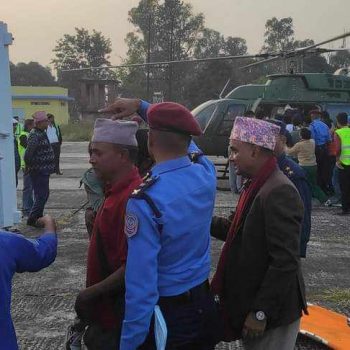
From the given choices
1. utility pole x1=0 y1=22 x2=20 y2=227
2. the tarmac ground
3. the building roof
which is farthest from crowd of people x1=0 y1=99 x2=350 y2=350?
the building roof

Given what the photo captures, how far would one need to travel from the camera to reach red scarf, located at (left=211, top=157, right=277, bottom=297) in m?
2.74

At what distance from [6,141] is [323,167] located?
23.5ft

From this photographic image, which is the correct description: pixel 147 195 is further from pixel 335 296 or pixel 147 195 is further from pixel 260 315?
pixel 335 296

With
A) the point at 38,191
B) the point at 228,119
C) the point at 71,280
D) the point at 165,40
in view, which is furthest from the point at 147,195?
the point at 165,40

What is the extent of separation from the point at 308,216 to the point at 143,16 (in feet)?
213

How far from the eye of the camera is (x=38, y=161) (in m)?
8.65

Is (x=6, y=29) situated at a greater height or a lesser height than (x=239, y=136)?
greater

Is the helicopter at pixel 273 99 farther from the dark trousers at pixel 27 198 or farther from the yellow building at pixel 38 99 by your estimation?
the yellow building at pixel 38 99

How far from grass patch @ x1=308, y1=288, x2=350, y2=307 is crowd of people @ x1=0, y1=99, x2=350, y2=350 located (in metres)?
3.00

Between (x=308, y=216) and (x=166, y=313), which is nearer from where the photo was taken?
(x=166, y=313)

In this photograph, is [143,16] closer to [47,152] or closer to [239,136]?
[47,152]

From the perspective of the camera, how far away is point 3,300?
233cm

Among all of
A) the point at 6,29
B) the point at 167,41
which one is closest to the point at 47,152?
the point at 6,29

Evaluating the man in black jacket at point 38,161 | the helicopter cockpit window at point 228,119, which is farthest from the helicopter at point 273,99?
the man in black jacket at point 38,161
